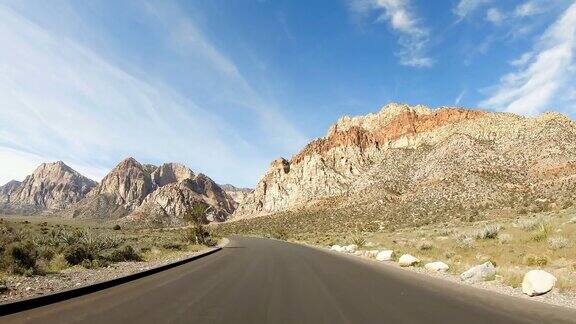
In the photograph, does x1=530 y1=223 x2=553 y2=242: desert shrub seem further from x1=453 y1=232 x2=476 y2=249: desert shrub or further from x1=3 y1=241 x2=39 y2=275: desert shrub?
x1=3 y1=241 x2=39 y2=275: desert shrub

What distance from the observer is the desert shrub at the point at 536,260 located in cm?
1871

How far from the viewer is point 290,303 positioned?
37.4 feet

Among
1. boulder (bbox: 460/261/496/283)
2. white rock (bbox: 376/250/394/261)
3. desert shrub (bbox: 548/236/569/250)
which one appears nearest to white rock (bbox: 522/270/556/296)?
boulder (bbox: 460/261/496/283)

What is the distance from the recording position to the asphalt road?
30.8ft

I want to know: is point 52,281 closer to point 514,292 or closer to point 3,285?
point 3,285

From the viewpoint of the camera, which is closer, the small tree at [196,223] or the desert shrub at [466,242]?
the desert shrub at [466,242]

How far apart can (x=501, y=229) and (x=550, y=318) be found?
77.6ft

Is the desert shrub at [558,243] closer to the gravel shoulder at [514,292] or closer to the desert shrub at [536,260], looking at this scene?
the desert shrub at [536,260]

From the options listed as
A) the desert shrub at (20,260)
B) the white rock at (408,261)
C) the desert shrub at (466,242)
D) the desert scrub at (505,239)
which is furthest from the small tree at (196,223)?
the desert shrub at (20,260)

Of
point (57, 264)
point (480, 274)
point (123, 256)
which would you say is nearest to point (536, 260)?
point (480, 274)

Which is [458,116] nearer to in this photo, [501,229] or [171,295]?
[501,229]

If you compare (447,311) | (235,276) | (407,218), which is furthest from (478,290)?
(407,218)

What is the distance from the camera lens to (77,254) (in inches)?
817

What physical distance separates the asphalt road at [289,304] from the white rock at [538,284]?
96 centimetres
